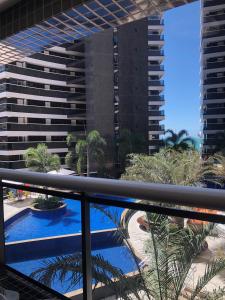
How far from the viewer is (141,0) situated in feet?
7.54

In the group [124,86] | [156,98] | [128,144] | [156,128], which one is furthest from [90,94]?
[156,128]

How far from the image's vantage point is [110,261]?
1.71 meters

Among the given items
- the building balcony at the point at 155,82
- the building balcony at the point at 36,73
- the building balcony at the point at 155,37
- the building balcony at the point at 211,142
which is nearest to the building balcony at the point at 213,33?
the building balcony at the point at 155,37

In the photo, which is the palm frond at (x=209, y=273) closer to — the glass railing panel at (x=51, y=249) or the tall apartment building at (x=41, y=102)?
the glass railing panel at (x=51, y=249)

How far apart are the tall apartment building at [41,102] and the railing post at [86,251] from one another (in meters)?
27.4

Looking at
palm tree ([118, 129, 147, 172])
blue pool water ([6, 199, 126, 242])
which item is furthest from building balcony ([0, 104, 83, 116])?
blue pool water ([6, 199, 126, 242])

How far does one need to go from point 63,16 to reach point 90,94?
30046mm

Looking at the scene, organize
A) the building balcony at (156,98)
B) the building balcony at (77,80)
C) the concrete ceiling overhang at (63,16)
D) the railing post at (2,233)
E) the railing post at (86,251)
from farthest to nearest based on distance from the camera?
the building balcony at (156,98)
the building balcony at (77,80)
the concrete ceiling overhang at (63,16)
the railing post at (2,233)
the railing post at (86,251)

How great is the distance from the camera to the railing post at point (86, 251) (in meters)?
1.29

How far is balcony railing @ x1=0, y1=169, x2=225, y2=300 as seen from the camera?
0.88 m

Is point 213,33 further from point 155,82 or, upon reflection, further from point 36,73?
point 36,73

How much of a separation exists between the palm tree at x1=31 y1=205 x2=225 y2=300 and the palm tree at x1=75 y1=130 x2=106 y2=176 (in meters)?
28.5

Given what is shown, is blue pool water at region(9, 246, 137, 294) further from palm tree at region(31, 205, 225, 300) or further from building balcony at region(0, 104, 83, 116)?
building balcony at region(0, 104, 83, 116)

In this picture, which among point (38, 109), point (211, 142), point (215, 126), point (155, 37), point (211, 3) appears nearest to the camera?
point (211, 142)
